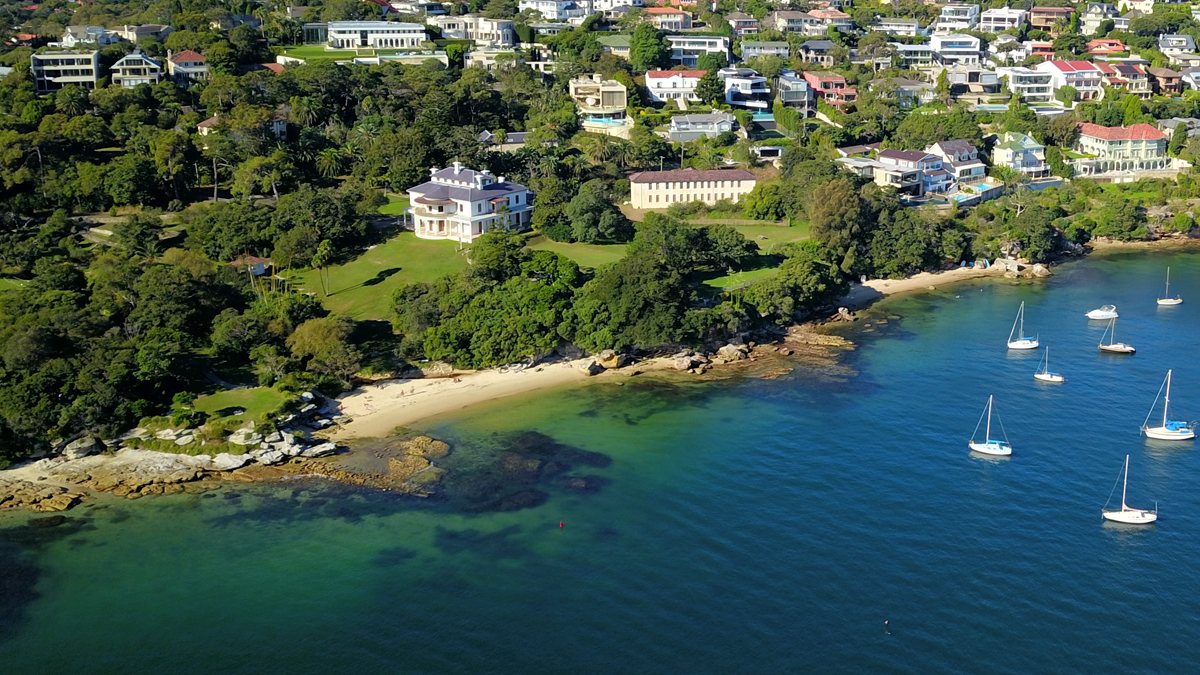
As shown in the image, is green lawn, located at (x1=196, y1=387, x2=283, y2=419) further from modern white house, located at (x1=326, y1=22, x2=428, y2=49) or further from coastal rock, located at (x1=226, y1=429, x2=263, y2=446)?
modern white house, located at (x1=326, y1=22, x2=428, y2=49)

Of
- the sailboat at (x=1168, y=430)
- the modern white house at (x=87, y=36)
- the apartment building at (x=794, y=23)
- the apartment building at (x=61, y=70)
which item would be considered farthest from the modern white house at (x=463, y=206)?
the apartment building at (x=794, y=23)

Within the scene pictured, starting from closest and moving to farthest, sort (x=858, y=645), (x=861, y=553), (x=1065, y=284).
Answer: (x=858, y=645), (x=861, y=553), (x=1065, y=284)

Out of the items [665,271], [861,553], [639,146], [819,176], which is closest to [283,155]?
[639,146]

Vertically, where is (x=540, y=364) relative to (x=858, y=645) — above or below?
above

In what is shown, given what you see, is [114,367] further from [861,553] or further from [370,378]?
[861,553]

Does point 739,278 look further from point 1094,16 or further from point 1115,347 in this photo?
point 1094,16

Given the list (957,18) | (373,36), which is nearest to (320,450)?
(373,36)
